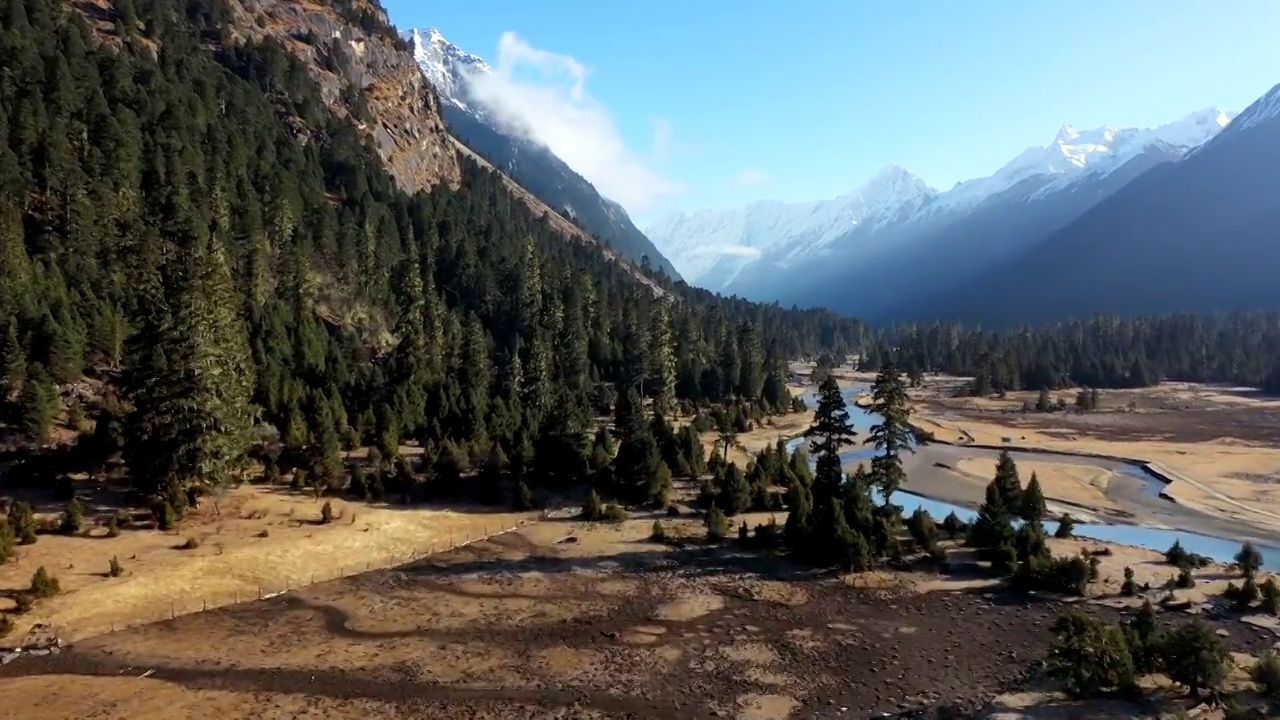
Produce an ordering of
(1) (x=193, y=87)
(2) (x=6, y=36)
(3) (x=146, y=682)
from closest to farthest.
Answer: (3) (x=146, y=682)
(2) (x=6, y=36)
(1) (x=193, y=87)

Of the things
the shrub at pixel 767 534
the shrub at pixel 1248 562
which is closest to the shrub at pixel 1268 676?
the shrub at pixel 1248 562

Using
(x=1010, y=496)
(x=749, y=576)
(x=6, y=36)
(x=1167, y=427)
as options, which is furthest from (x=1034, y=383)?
(x=6, y=36)

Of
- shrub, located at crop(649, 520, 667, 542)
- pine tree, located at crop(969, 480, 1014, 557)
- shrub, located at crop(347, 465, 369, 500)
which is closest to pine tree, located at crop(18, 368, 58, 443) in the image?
shrub, located at crop(347, 465, 369, 500)

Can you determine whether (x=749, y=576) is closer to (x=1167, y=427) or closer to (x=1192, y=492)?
(x=1192, y=492)

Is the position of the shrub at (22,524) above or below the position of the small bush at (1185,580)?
above

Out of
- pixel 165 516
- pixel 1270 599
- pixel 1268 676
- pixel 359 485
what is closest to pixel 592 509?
pixel 359 485

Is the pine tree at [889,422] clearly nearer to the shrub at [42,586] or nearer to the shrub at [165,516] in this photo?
the shrub at [165,516]
